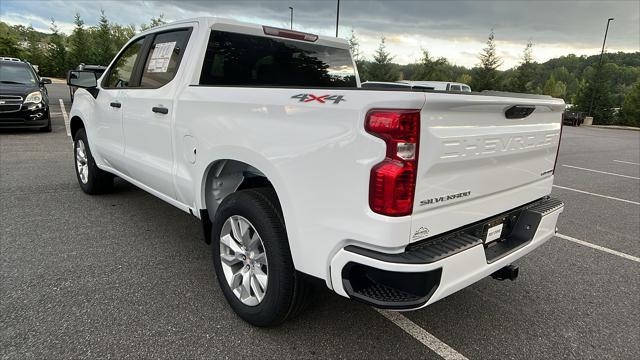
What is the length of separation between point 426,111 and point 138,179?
3020 mm

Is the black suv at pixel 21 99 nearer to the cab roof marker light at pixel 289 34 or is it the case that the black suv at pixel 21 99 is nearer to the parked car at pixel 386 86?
the cab roof marker light at pixel 289 34

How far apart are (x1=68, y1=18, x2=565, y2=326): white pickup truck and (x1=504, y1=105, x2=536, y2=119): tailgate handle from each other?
0.01 meters

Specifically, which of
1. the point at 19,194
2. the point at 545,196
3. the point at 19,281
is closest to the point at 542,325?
the point at 545,196

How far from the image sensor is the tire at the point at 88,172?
489 cm

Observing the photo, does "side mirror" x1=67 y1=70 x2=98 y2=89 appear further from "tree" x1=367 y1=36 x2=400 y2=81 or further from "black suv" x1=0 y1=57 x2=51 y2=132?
"tree" x1=367 y1=36 x2=400 y2=81

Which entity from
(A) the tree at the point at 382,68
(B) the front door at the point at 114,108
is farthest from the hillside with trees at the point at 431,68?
(B) the front door at the point at 114,108

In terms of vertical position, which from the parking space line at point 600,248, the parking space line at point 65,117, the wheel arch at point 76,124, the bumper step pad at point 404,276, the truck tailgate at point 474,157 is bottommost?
the parking space line at point 600,248

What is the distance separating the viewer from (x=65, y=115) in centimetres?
1414

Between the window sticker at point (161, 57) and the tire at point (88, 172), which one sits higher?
the window sticker at point (161, 57)

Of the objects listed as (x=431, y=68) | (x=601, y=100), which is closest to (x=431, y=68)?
(x=431, y=68)

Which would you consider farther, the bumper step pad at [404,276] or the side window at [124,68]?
the side window at [124,68]

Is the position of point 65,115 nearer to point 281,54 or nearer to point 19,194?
point 19,194

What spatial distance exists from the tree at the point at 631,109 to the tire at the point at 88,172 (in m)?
35.4

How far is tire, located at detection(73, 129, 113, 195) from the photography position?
489cm
